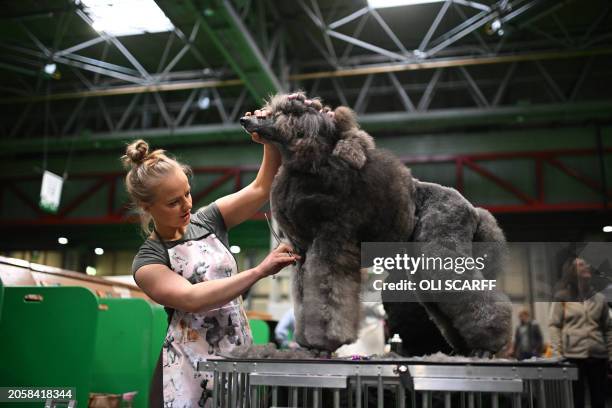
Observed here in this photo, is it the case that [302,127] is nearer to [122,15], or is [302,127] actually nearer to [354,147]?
[354,147]

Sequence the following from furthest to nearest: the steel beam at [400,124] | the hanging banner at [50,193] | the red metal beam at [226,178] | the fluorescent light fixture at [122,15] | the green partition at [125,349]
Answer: the steel beam at [400,124], the hanging banner at [50,193], the red metal beam at [226,178], the green partition at [125,349], the fluorescent light fixture at [122,15]

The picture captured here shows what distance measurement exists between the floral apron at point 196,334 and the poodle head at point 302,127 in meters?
0.43

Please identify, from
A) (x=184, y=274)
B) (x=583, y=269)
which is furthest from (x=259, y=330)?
(x=583, y=269)

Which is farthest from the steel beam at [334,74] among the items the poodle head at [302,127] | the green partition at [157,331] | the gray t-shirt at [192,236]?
the gray t-shirt at [192,236]

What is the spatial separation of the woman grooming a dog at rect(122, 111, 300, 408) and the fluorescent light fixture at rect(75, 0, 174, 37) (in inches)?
50.2

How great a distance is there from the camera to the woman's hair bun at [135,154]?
1.86m

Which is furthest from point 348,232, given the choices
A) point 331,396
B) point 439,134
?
point 439,134

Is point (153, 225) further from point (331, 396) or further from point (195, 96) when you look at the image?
point (195, 96)

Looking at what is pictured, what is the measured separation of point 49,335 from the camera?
2.55 m

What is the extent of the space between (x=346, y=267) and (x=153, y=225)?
0.73 meters

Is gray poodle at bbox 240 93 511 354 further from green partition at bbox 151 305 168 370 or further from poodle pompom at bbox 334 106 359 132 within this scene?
green partition at bbox 151 305 168 370

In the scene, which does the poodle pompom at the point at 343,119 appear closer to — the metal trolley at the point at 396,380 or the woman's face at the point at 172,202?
the woman's face at the point at 172,202

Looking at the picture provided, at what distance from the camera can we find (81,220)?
6.79 meters

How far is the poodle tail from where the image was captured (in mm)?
1792
